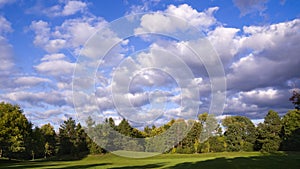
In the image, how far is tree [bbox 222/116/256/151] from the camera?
231 ft

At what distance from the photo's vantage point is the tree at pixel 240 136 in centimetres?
7034

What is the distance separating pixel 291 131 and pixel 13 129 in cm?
5328

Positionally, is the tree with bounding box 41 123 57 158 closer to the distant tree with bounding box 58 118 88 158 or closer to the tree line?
the tree line

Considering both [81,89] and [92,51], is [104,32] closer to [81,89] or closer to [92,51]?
[92,51]

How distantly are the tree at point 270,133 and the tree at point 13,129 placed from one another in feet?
158

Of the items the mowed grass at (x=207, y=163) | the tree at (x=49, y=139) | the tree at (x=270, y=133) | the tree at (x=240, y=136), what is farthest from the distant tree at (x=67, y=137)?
the tree at (x=270, y=133)

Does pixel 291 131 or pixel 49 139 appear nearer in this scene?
pixel 291 131

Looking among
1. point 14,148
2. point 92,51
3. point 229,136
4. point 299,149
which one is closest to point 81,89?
point 92,51

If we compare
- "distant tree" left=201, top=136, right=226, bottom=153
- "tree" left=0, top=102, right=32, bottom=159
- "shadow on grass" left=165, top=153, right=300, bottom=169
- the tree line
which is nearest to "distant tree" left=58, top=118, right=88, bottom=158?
the tree line

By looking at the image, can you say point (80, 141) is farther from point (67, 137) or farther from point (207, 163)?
point (207, 163)

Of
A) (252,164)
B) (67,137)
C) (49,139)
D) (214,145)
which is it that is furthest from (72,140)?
(252,164)

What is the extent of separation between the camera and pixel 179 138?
235 feet

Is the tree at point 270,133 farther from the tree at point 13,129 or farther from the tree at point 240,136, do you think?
the tree at point 13,129

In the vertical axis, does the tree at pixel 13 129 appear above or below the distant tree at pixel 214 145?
above
